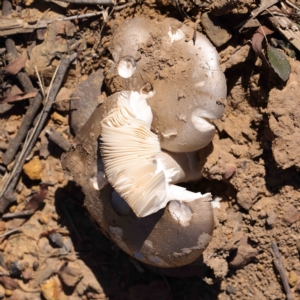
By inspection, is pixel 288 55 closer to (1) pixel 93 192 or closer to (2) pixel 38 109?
(1) pixel 93 192

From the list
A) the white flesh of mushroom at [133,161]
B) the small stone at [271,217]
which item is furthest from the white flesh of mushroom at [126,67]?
the small stone at [271,217]

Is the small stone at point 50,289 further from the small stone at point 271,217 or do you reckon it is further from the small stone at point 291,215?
the small stone at point 291,215

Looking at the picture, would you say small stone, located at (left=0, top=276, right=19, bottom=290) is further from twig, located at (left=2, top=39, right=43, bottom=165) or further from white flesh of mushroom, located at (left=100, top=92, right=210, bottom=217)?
white flesh of mushroom, located at (left=100, top=92, right=210, bottom=217)

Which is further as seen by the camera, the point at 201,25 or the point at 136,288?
the point at 136,288

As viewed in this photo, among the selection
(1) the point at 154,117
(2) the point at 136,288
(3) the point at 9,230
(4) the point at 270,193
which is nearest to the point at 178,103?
(1) the point at 154,117

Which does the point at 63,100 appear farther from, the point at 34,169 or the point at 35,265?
the point at 35,265

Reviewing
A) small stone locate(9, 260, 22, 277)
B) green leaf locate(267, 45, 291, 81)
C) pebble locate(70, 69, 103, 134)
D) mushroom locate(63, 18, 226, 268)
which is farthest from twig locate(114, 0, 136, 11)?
small stone locate(9, 260, 22, 277)

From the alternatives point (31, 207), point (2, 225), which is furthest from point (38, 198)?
point (2, 225)
